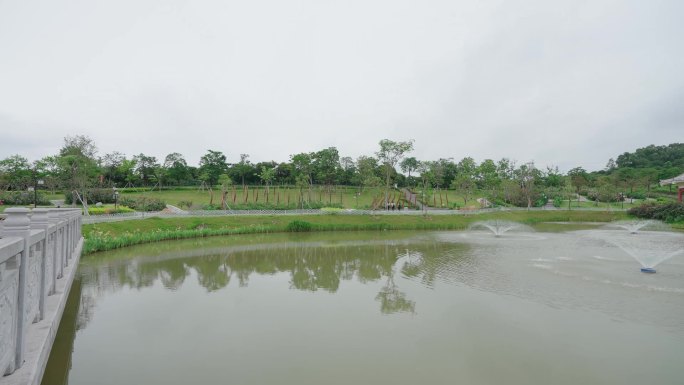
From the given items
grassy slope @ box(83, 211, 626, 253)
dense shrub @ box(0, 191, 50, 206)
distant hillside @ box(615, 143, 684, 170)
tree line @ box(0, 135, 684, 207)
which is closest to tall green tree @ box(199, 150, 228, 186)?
tree line @ box(0, 135, 684, 207)

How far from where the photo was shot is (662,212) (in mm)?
41312

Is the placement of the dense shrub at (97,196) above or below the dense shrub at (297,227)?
above

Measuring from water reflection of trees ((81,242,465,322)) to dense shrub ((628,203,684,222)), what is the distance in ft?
102

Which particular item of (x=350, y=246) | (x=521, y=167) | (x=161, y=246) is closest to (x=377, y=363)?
(x=350, y=246)

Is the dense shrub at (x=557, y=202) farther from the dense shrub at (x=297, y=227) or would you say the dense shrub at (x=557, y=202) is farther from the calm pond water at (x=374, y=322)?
the dense shrub at (x=297, y=227)

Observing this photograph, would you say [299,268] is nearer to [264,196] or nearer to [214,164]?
[264,196]

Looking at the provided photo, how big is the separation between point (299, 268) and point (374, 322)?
8.64m

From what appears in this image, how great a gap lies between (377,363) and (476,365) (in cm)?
196

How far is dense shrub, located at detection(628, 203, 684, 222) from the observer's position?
39.6 m

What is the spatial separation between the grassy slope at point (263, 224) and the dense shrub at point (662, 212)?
7.08 feet

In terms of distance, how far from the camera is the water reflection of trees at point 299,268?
47.4 ft

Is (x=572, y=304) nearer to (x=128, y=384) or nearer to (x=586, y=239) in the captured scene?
(x=128, y=384)

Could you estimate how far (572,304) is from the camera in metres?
11.7

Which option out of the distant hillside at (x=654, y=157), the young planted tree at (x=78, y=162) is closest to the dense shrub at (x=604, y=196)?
the distant hillside at (x=654, y=157)
